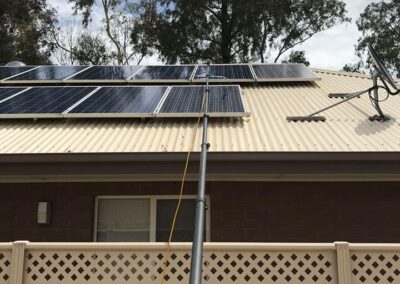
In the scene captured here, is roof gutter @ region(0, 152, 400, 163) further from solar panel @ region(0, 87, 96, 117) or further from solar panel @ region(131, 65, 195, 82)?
solar panel @ region(131, 65, 195, 82)

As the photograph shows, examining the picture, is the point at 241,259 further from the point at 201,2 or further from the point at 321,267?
the point at 201,2

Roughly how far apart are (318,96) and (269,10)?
19760 mm

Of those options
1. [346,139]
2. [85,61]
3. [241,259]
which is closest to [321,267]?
[241,259]

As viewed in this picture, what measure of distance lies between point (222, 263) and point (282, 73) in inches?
300

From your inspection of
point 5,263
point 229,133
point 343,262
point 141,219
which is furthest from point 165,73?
point 343,262

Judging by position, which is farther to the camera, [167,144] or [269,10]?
[269,10]

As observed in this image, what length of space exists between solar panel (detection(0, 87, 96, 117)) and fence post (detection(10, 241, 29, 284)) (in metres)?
3.05

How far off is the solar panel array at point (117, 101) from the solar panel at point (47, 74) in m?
1.05

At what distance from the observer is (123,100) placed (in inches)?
349

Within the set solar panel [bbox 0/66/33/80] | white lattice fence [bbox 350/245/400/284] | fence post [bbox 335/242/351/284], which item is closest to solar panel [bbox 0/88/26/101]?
solar panel [bbox 0/66/33/80]

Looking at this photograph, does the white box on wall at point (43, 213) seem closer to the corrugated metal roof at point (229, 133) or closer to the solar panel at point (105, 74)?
the corrugated metal roof at point (229, 133)

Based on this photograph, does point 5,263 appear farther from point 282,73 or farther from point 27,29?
point 27,29

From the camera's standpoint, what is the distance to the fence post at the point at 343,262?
16.7ft

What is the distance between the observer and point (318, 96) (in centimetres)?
1008
